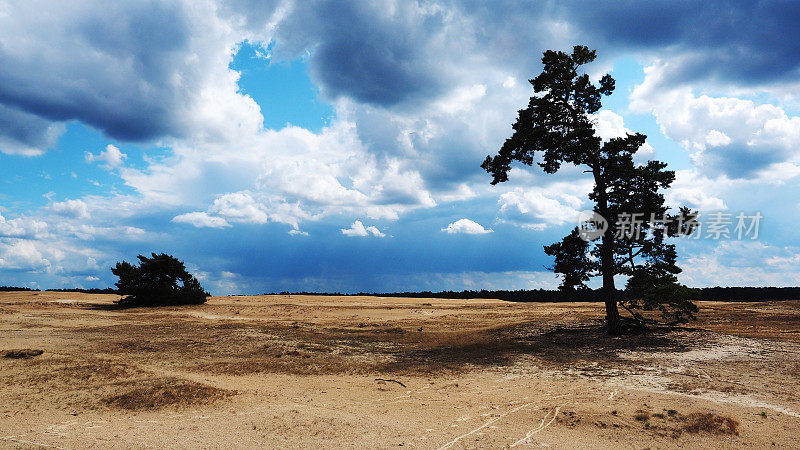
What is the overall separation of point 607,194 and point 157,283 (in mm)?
28359

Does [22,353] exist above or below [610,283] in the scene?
below

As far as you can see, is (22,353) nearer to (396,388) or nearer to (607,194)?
(396,388)

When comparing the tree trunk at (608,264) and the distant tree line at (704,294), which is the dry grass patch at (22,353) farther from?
the distant tree line at (704,294)

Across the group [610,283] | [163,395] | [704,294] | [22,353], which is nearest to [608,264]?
[610,283]

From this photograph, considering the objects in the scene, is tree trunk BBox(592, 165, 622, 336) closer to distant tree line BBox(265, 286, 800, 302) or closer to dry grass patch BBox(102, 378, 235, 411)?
dry grass patch BBox(102, 378, 235, 411)

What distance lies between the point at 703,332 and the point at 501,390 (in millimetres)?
11530

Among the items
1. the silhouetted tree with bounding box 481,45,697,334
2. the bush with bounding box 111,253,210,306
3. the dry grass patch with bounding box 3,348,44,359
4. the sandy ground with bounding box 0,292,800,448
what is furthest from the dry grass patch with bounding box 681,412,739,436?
the bush with bounding box 111,253,210,306

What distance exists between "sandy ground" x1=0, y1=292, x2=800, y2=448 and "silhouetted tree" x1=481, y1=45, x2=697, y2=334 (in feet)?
6.00

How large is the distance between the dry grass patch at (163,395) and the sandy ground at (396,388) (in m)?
0.04

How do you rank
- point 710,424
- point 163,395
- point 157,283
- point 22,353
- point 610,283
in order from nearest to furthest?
point 710,424 → point 163,395 → point 22,353 → point 610,283 → point 157,283

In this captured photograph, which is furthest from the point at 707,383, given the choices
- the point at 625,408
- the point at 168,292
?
the point at 168,292

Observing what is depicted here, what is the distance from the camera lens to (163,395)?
8.48 meters

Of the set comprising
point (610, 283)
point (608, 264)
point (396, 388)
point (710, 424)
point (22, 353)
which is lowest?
point (396, 388)

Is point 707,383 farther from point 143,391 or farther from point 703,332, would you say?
point 143,391
